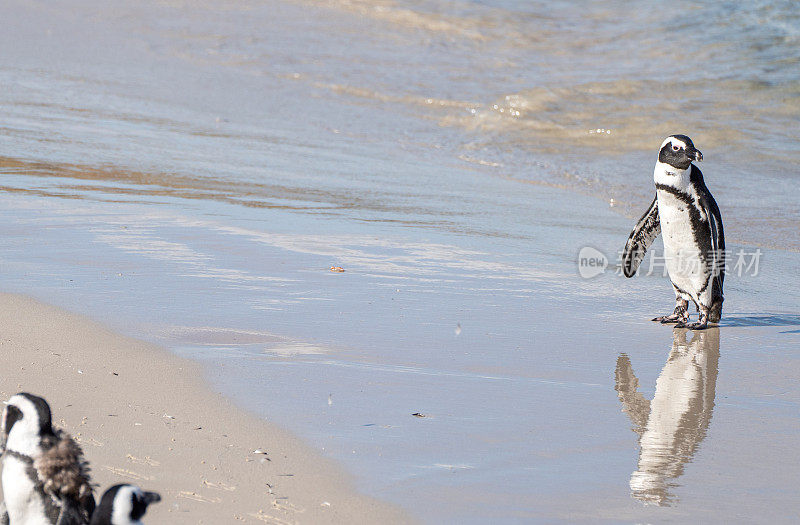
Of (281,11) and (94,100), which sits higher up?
(281,11)

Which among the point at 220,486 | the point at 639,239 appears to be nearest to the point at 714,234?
the point at 639,239

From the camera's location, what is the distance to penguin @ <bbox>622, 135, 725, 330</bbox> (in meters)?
5.12

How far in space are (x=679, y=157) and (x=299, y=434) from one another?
9.20 ft

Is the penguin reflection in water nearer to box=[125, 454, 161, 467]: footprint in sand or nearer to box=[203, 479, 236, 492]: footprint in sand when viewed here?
box=[203, 479, 236, 492]: footprint in sand

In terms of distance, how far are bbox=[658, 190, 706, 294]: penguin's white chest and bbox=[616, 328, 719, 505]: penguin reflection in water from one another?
17.9 inches

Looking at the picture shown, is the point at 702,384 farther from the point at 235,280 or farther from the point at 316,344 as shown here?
the point at 235,280

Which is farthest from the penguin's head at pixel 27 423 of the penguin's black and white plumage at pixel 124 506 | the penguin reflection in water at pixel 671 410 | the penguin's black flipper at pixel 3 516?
the penguin reflection in water at pixel 671 410

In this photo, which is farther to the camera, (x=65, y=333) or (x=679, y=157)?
(x=679, y=157)

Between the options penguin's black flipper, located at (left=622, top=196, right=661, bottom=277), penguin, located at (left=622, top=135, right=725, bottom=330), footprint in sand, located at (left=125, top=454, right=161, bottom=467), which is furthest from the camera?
penguin's black flipper, located at (left=622, top=196, right=661, bottom=277)

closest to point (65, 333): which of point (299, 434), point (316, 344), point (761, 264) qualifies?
point (316, 344)

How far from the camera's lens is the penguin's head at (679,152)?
199 inches

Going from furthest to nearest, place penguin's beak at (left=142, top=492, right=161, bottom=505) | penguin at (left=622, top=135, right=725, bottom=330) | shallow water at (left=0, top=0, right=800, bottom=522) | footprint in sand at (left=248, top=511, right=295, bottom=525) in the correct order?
penguin at (left=622, top=135, right=725, bottom=330) < shallow water at (left=0, top=0, right=800, bottom=522) < footprint in sand at (left=248, top=511, right=295, bottom=525) < penguin's beak at (left=142, top=492, right=161, bottom=505)

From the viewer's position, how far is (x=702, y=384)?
403 cm

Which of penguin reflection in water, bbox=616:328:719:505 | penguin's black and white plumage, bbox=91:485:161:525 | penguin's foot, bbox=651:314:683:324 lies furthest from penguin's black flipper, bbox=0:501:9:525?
penguin's foot, bbox=651:314:683:324
